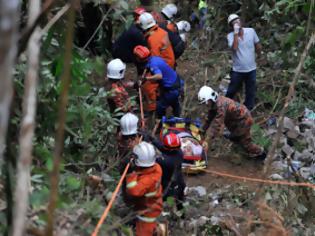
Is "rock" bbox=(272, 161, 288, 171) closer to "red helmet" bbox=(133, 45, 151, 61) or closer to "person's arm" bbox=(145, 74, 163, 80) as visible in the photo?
"person's arm" bbox=(145, 74, 163, 80)

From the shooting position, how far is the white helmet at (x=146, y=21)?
24.7 feet

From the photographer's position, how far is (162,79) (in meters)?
7.36

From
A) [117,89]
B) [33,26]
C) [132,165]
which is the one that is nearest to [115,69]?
[117,89]

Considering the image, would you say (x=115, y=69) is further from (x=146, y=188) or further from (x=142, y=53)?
(x=146, y=188)

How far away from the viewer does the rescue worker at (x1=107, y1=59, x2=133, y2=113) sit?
21.9 feet

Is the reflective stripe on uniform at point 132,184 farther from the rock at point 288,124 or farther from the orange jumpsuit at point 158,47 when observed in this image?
the rock at point 288,124

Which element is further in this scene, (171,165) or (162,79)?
(162,79)

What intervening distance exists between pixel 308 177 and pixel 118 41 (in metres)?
3.16

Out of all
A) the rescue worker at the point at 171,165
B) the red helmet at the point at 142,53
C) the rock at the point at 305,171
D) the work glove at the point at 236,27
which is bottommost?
the rock at the point at 305,171

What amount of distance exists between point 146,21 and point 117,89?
128 centimetres

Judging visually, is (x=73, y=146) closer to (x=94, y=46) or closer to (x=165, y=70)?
(x=165, y=70)

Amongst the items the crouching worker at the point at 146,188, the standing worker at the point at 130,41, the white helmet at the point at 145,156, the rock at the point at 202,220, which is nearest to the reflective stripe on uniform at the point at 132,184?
the crouching worker at the point at 146,188

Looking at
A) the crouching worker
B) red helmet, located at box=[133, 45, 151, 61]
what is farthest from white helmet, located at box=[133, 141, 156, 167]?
red helmet, located at box=[133, 45, 151, 61]

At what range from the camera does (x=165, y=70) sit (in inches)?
291
